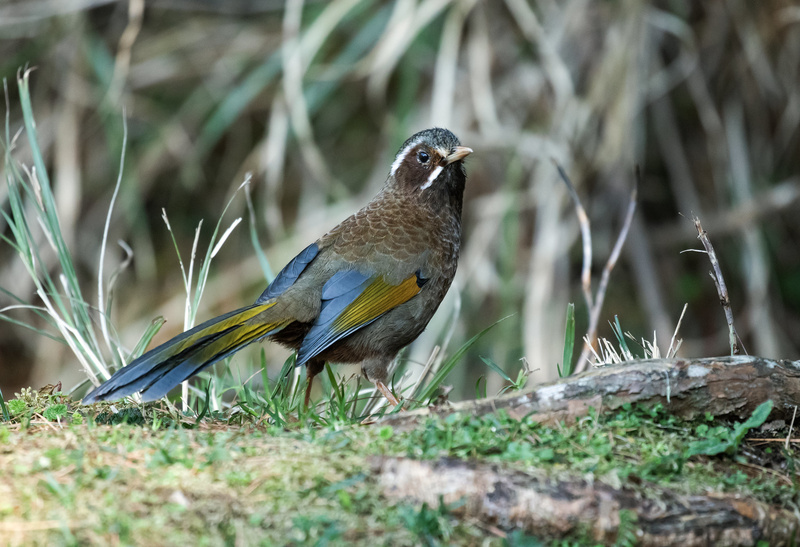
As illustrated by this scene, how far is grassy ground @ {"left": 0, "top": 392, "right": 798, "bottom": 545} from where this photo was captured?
1.98 m

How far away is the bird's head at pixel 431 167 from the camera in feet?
14.6

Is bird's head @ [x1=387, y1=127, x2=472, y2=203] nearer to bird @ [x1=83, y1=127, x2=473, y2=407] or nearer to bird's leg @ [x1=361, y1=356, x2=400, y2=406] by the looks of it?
bird @ [x1=83, y1=127, x2=473, y2=407]

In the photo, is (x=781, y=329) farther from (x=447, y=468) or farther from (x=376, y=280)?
(x=447, y=468)

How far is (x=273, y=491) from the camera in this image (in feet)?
7.06

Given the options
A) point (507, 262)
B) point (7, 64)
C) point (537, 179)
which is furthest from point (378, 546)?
point (7, 64)

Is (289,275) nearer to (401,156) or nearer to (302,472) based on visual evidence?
(401,156)

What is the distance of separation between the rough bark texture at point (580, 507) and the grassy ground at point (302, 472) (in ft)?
0.13

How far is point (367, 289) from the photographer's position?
3.91 metres

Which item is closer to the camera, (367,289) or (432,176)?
(367,289)

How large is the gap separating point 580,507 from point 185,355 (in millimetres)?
1670

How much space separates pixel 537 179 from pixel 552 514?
14.2ft

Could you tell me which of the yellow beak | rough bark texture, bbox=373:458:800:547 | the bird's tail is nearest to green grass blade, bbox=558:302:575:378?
rough bark texture, bbox=373:458:800:547

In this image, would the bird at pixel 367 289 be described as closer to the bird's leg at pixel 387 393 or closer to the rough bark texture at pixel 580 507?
the bird's leg at pixel 387 393

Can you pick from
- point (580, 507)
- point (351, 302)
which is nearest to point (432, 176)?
point (351, 302)
